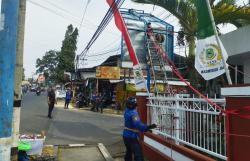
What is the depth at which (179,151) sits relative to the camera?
6.64 metres

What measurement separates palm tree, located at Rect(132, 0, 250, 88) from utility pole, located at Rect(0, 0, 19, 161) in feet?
19.9

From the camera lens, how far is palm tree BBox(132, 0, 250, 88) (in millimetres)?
9000

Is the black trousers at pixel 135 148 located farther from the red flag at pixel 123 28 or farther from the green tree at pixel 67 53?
the green tree at pixel 67 53

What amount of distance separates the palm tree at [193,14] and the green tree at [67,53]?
54472mm

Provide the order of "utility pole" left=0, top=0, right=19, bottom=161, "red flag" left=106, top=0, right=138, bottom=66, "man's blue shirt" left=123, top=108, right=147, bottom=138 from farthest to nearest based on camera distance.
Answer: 1. "red flag" left=106, top=0, right=138, bottom=66
2. "man's blue shirt" left=123, top=108, right=147, bottom=138
3. "utility pole" left=0, top=0, right=19, bottom=161

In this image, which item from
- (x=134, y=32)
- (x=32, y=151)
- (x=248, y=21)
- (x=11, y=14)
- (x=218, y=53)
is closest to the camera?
(x=11, y=14)

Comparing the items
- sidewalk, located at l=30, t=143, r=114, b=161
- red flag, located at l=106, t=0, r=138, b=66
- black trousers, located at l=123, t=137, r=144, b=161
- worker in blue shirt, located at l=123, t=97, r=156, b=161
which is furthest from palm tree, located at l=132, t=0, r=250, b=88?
black trousers, located at l=123, t=137, r=144, b=161

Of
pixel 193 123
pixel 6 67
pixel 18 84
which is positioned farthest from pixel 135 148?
pixel 6 67

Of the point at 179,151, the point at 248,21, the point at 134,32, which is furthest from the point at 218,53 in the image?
the point at 134,32

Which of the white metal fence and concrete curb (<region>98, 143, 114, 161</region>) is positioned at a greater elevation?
the white metal fence

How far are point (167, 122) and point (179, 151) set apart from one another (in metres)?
1.50

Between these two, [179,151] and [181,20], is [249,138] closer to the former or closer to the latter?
[179,151]

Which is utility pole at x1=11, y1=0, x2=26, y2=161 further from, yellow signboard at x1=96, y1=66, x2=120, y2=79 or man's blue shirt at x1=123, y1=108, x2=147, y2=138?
yellow signboard at x1=96, y1=66, x2=120, y2=79

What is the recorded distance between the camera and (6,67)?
4.06 meters
